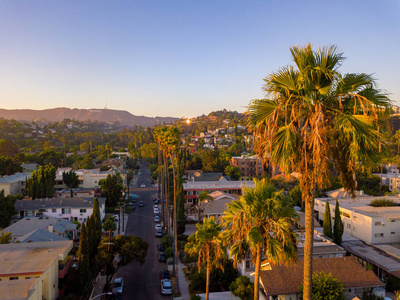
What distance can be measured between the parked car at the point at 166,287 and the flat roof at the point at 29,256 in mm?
8205

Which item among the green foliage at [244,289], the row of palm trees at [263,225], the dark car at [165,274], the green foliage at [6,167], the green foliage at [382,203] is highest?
the row of palm trees at [263,225]

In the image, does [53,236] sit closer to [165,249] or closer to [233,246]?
[165,249]

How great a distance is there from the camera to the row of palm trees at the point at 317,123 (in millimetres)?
7102

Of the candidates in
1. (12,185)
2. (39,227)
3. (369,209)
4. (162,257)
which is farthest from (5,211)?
(369,209)

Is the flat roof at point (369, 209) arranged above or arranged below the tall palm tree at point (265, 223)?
below

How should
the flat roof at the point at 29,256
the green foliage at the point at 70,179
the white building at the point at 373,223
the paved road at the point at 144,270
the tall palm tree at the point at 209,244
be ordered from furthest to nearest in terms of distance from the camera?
the green foliage at the point at 70,179 → the white building at the point at 373,223 → the paved road at the point at 144,270 → the flat roof at the point at 29,256 → the tall palm tree at the point at 209,244

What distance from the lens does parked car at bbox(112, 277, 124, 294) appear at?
23734mm

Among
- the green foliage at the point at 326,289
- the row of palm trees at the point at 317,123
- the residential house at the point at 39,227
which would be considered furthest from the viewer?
the residential house at the point at 39,227

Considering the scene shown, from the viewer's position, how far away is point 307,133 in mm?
7652

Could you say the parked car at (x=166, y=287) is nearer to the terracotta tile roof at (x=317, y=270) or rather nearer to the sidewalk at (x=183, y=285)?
the sidewalk at (x=183, y=285)

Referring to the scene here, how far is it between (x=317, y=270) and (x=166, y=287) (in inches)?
475

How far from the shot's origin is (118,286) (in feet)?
80.4

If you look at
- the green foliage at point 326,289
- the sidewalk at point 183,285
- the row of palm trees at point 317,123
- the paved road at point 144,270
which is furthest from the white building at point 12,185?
the row of palm trees at point 317,123

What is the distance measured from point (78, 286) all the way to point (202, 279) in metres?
9.41
